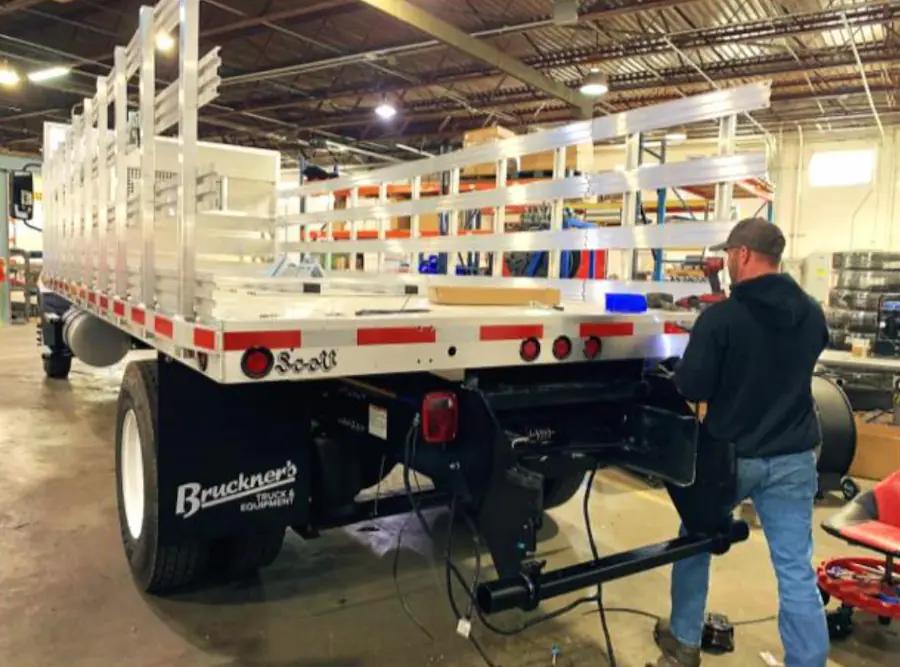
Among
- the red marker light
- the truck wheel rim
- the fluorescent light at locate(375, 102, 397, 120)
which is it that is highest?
the fluorescent light at locate(375, 102, 397, 120)

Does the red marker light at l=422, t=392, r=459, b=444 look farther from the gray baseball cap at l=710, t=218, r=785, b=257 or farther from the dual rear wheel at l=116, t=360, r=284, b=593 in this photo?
the gray baseball cap at l=710, t=218, r=785, b=257

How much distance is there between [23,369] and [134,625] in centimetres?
813

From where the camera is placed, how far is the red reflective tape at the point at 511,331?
2.45 metres

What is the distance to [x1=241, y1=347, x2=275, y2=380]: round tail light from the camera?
6.68ft

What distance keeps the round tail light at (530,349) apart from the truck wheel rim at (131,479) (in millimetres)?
1939

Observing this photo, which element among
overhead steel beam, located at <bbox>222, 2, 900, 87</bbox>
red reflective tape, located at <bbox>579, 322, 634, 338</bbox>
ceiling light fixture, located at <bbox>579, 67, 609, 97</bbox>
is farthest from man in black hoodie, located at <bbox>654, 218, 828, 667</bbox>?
ceiling light fixture, located at <bbox>579, 67, 609, 97</bbox>

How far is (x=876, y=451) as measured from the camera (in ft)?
18.8

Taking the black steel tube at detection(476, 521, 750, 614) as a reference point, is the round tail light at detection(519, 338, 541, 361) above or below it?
above

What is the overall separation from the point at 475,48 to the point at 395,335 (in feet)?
26.0

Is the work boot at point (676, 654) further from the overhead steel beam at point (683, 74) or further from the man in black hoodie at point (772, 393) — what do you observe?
the overhead steel beam at point (683, 74)

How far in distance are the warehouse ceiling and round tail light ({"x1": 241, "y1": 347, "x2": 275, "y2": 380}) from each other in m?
6.43

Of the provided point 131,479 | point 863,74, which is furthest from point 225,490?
point 863,74

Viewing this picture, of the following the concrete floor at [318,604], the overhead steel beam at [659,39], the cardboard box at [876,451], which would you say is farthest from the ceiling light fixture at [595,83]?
the concrete floor at [318,604]

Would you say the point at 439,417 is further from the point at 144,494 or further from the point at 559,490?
the point at 559,490
